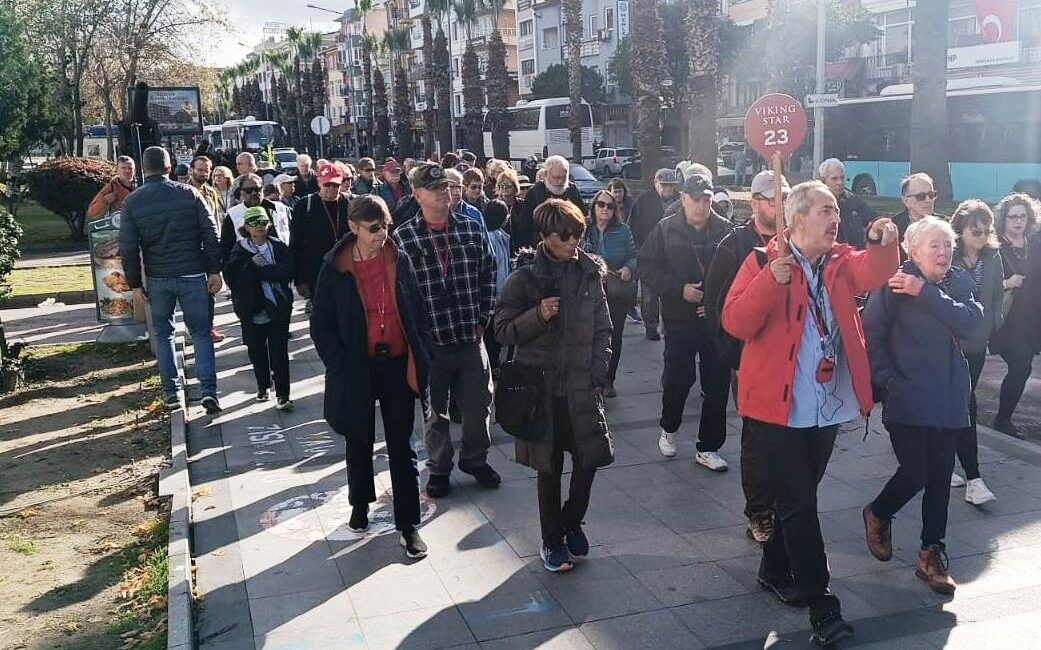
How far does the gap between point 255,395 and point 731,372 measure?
169 inches

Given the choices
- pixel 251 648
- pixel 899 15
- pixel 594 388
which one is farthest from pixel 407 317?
pixel 899 15

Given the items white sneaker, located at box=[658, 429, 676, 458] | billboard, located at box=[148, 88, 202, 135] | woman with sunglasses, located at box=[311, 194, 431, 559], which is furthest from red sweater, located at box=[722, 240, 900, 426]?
billboard, located at box=[148, 88, 202, 135]

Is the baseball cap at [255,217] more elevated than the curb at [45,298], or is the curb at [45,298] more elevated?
the baseball cap at [255,217]

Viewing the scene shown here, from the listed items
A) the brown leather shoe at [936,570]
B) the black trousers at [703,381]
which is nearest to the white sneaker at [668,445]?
the black trousers at [703,381]

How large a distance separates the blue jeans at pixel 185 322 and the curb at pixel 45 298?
7462 mm

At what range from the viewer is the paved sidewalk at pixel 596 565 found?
181 inches

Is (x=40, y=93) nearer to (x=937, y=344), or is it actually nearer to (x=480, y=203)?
(x=480, y=203)

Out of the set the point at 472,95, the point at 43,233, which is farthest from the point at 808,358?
the point at 472,95

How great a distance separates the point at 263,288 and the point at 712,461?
3870 mm

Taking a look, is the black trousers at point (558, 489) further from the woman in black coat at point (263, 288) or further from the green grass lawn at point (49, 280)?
the green grass lawn at point (49, 280)

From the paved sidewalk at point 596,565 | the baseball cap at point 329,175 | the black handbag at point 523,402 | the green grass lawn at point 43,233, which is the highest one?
the baseball cap at point 329,175

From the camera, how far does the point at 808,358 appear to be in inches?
174

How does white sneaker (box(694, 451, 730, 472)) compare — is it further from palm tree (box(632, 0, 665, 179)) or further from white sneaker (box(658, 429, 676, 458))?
palm tree (box(632, 0, 665, 179))

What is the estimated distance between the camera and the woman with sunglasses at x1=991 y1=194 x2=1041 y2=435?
711 cm
